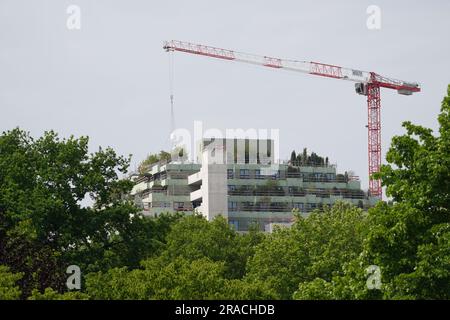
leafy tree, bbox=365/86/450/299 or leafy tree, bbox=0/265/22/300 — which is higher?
leafy tree, bbox=365/86/450/299

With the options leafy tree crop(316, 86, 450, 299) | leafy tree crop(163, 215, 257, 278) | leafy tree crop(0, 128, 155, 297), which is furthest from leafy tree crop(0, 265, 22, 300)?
leafy tree crop(163, 215, 257, 278)

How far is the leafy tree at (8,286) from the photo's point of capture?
206 feet

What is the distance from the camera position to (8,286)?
68000 millimetres

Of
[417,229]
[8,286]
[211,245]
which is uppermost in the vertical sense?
[417,229]

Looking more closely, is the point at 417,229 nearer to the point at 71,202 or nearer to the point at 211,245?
the point at 71,202

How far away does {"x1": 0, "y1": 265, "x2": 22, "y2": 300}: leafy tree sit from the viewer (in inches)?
2476

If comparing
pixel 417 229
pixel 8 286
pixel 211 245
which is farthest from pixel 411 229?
pixel 211 245

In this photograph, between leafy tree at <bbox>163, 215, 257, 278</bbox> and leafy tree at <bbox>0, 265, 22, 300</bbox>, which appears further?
leafy tree at <bbox>163, 215, 257, 278</bbox>

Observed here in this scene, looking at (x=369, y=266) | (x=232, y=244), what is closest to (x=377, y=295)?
(x=369, y=266)

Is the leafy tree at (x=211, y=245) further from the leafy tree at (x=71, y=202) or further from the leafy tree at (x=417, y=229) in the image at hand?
the leafy tree at (x=417, y=229)

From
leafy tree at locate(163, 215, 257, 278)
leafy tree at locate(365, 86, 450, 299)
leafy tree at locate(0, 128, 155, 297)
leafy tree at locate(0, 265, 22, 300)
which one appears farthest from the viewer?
leafy tree at locate(163, 215, 257, 278)

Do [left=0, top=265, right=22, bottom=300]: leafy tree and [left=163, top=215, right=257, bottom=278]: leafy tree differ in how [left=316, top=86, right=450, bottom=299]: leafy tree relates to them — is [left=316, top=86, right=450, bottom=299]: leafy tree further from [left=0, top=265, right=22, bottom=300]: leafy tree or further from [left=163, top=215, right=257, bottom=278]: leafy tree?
[left=163, top=215, right=257, bottom=278]: leafy tree
